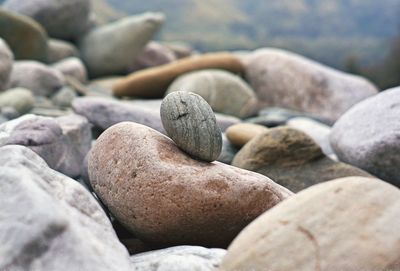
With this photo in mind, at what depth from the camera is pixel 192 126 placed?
3.66 m

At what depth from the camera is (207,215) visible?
11.3 ft

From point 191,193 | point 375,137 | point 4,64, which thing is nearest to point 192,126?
point 191,193

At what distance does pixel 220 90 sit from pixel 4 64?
363 centimetres

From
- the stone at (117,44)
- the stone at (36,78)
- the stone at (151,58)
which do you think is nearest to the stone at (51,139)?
the stone at (36,78)

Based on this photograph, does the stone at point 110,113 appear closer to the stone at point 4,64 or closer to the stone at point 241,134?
the stone at point 241,134

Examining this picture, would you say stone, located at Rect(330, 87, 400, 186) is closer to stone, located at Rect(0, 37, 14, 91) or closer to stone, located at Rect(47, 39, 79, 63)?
stone, located at Rect(0, 37, 14, 91)

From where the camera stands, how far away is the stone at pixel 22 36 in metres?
10.3

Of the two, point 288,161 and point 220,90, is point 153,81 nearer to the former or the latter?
point 220,90

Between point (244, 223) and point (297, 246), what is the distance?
2.84 ft

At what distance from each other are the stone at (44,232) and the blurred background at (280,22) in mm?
121352

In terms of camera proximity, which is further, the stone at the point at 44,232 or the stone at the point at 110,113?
the stone at the point at 110,113

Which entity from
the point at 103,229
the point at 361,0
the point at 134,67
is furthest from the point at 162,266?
the point at 361,0

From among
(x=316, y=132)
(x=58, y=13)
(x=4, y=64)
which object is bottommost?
Result: (x=316, y=132)

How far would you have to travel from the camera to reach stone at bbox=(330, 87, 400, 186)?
5020 mm
